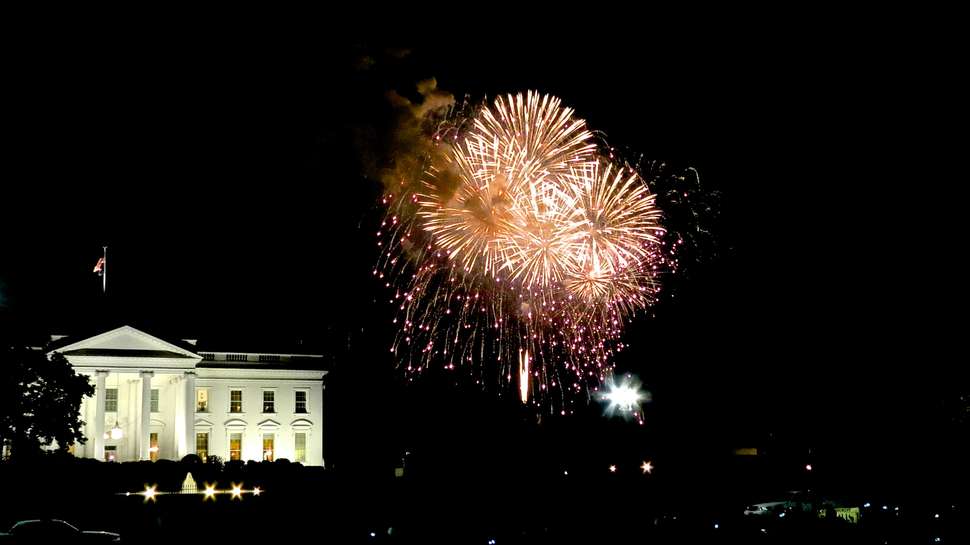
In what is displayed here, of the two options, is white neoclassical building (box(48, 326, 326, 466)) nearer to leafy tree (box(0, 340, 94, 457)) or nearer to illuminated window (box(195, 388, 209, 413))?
illuminated window (box(195, 388, 209, 413))

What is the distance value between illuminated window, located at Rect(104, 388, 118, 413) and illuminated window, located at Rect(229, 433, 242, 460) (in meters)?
6.31

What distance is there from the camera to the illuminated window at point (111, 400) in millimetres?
50547

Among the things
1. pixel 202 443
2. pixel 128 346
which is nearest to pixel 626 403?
pixel 202 443

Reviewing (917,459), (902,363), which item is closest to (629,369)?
(902,363)

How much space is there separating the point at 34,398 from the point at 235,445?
2340 cm

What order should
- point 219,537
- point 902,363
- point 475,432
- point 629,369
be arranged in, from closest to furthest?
point 219,537 < point 902,363 < point 475,432 < point 629,369

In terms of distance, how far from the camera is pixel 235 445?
2058 inches

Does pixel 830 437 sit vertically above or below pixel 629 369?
below

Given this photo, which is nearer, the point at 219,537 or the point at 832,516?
the point at 219,537

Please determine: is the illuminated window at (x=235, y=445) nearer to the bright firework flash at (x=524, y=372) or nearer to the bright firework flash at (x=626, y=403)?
the bright firework flash at (x=626, y=403)

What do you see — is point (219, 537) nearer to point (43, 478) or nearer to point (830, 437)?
point (43, 478)

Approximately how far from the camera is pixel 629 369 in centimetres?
4753

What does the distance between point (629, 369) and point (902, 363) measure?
A: 1356 cm

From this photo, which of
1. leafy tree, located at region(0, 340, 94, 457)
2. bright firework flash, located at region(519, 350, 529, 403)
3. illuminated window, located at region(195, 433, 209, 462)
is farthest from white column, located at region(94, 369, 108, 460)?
bright firework flash, located at region(519, 350, 529, 403)
